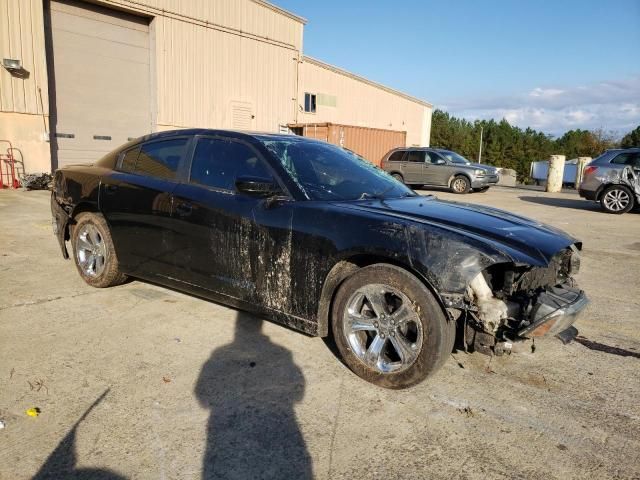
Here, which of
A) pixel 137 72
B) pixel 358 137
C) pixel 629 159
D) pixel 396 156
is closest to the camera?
pixel 629 159

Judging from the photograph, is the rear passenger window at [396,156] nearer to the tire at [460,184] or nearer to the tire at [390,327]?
the tire at [460,184]

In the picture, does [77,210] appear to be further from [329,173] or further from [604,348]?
[604,348]

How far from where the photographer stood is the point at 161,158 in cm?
430

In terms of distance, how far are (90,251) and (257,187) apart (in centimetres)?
238

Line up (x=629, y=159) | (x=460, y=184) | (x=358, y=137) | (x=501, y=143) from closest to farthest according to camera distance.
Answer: (x=629, y=159), (x=460, y=184), (x=358, y=137), (x=501, y=143)

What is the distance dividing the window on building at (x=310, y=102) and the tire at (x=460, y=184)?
29.1ft

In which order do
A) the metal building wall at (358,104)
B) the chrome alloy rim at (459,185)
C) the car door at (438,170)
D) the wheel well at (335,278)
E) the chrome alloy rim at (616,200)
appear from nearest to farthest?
1. the wheel well at (335,278)
2. the chrome alloy rim at (616,200)
3. the chrome alloy rim at (459,185)
4. the car door at (438,170)
5. the metal building wall at (358,104)

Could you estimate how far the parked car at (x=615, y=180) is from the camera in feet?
40.2

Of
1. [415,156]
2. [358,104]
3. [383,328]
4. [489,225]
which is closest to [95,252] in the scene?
[383,328]

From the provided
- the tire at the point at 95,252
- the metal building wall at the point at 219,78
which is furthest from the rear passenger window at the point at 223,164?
the metal building wall at the point at 219,78

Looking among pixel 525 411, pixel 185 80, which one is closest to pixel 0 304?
pixel 525 411

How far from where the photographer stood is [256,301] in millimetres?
3547

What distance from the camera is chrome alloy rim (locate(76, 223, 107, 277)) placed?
15.4ft

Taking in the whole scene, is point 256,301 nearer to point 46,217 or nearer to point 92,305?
point 92,305
